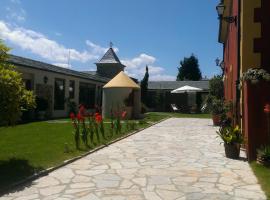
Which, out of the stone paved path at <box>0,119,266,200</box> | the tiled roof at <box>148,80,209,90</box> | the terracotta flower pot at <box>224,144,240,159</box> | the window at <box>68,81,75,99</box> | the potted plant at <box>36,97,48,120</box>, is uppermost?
the tiled roof at <box>148,80,209,90</box>

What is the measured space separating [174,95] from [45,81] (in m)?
21.2

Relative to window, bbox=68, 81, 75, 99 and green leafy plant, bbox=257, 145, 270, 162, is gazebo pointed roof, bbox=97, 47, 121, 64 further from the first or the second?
green leafy plant, bbox=257, 145, 270, 162

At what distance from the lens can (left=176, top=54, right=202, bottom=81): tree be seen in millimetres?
74438

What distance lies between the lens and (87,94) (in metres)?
31.9

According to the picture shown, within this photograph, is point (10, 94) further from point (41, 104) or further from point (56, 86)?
point (56, 86)

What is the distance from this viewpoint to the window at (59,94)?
1038 inches

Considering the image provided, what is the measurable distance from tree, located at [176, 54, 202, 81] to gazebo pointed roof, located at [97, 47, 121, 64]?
3077 centimetres

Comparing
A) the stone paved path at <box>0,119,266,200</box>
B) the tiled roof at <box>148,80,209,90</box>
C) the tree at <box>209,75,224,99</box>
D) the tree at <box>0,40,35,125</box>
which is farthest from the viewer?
the tiled roof at <box>148,80,209,90</box>

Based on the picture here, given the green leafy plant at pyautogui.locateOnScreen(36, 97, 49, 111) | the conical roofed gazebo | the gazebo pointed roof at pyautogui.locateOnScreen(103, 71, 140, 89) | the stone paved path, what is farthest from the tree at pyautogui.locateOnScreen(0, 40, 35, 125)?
the gazebo pointed roof at pyautogui.locateOnScreen(103, 71, 140, 89)

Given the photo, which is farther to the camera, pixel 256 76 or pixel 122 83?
pixel 122 83

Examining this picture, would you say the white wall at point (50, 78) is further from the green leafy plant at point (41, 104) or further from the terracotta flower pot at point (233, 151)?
the terracotta flower pot at point (233, 151)

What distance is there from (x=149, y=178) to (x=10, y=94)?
3.46m

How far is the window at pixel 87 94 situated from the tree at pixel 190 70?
43512 mm

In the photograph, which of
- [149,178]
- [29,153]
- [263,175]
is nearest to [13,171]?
[29,153]
